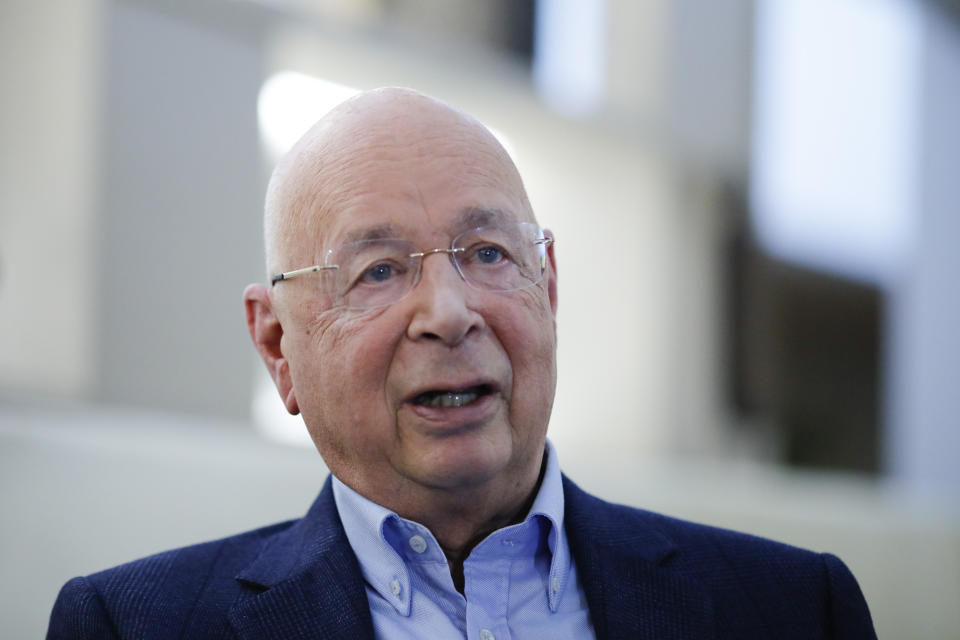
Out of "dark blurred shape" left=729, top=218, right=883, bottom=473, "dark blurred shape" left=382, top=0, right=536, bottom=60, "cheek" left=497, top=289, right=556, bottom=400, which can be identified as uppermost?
"dark blurred shape" left=382, top=0, right=536, bottom=60

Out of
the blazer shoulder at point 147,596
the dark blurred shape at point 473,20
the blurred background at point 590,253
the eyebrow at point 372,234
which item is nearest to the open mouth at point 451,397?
the eyebrow at point 372,234

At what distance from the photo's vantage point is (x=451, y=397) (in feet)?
5.78

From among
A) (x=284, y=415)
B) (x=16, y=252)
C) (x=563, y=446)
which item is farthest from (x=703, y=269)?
(x=16, y=252)

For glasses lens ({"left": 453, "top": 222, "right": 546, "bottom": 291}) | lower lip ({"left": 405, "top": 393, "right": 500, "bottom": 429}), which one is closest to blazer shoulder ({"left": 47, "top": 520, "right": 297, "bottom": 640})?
lower lip ({"left": 405, "top": 393, "right": 500, "bottom": 429})

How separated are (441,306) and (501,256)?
199mm

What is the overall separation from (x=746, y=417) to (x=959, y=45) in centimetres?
503

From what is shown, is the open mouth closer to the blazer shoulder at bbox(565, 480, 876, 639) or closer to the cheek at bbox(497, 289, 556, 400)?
the cheek at bbox(497, 289, 556, 400)

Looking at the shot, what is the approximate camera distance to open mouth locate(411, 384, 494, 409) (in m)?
1.76

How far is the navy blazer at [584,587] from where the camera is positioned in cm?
179

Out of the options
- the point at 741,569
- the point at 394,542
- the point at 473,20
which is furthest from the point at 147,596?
the point at 473,20

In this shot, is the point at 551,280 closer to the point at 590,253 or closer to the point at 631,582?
the point at 631,582

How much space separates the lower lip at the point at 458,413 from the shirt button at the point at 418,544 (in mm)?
237

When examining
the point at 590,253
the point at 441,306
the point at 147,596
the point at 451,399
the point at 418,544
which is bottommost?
the point at 147,596

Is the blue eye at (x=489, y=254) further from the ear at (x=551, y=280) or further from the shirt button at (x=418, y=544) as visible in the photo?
the shirt button at (x=418, y=544)
